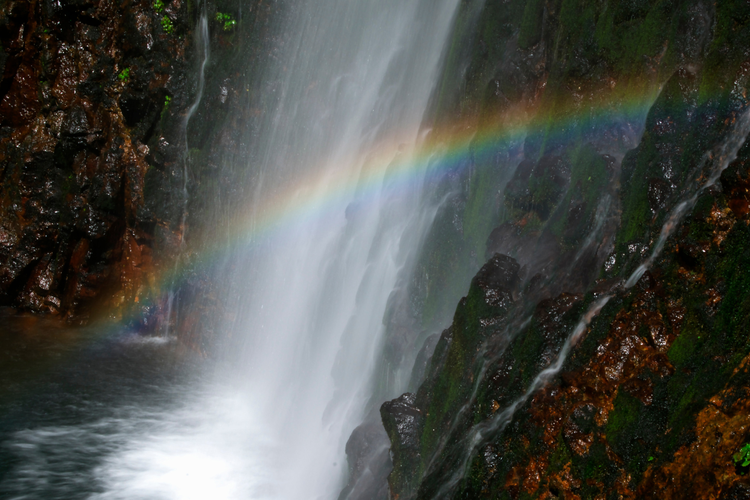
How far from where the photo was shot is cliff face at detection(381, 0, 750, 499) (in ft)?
14.2

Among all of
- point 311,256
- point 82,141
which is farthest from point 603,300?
point 82,141

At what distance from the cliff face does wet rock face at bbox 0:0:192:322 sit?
1149 centimetres

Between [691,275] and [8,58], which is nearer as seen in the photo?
[691,275]

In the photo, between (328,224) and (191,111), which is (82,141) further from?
(328,224)

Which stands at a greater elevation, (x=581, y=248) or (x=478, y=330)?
(x=581, y=248)

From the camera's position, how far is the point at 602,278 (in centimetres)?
625

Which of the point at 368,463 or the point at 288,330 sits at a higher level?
the point at 288,330

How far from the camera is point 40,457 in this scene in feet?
35.3

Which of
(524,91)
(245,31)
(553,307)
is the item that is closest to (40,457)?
(553,307)

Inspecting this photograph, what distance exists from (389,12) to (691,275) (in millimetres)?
13795

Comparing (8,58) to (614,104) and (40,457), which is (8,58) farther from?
(614,104)

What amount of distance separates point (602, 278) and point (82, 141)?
1664 cm

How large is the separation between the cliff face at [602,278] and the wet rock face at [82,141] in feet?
37.7

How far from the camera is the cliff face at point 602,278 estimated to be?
434 cm
